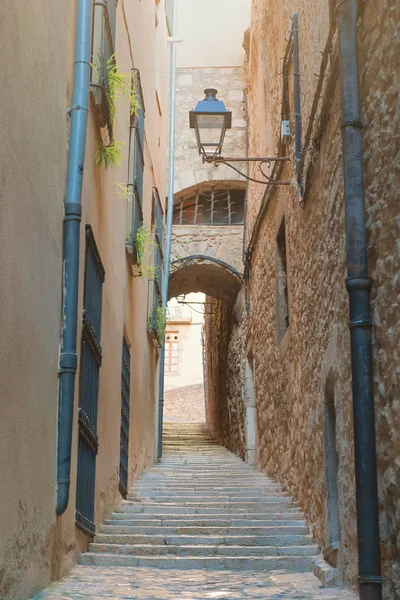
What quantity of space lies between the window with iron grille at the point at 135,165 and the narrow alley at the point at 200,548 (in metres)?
2.64

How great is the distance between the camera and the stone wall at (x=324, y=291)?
3.89 m

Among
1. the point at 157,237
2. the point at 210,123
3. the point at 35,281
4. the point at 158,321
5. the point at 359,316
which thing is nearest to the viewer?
the point at 35,281

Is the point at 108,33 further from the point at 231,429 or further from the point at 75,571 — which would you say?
the point at 231,429

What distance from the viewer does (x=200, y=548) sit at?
583 cm

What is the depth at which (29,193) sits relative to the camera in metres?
3.82

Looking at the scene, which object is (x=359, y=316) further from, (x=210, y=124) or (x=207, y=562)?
(x=210, y=124)

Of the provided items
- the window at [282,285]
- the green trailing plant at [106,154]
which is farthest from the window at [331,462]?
the window at [282,285]

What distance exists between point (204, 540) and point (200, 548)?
229 mm

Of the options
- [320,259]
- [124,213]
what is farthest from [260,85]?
[320,259]

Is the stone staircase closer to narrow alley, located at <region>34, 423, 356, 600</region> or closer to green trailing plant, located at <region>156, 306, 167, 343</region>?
narrow alley, located at <region>34, 423, 356, 600</region>

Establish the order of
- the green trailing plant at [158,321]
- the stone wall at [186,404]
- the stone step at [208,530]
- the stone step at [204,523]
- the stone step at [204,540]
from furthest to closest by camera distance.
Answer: the stone wall at [186,404]
the green trailing plant at [158,321]
the stone step at [204,523]
the stone step at [208,530]
the stone step at [204,540]

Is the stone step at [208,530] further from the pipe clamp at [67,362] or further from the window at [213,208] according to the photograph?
the window at [213,208]

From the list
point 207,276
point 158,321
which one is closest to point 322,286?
point 158,321

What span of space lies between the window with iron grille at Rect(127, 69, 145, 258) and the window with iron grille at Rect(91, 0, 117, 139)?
196 cm
